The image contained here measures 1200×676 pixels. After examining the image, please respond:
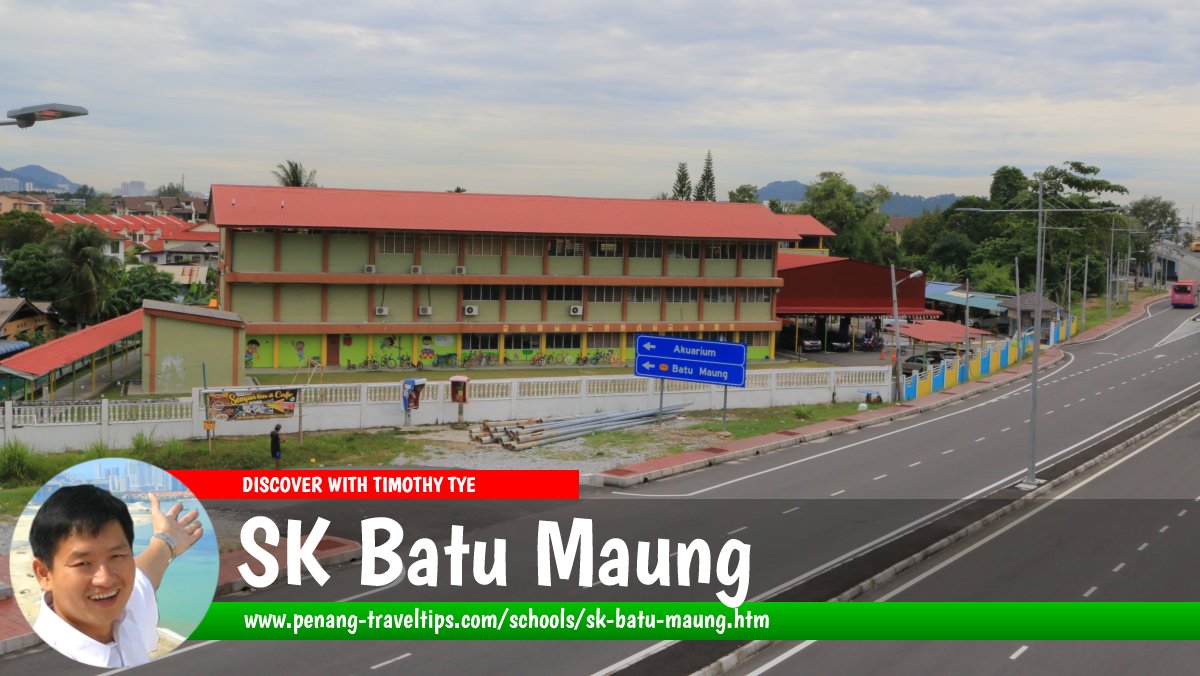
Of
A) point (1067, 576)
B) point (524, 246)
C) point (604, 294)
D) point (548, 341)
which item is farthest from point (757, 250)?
point (1067, 576)

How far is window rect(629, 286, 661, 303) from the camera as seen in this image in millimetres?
54938

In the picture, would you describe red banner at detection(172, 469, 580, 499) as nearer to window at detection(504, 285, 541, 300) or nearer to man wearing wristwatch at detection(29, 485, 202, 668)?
man wearing wristwatch at detection(29, 485, 202, 668)

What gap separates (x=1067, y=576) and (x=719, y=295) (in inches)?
1534

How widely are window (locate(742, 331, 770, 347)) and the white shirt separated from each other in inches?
2174

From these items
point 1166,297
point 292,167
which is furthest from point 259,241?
point 1166,297

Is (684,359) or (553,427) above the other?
(684,359)

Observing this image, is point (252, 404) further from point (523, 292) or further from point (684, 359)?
point (523, 292)

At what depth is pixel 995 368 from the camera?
5331 cm

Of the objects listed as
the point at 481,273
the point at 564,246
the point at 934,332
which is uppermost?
the point at 564,246

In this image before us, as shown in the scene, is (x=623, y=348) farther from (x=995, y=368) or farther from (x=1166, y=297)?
(x=1166, y=297)

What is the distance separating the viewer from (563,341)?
53.6 meters

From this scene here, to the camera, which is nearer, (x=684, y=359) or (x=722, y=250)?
(x=684, y=359)

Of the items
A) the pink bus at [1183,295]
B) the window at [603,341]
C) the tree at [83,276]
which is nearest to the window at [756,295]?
the window at [603,341]

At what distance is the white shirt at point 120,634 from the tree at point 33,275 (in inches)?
2775
